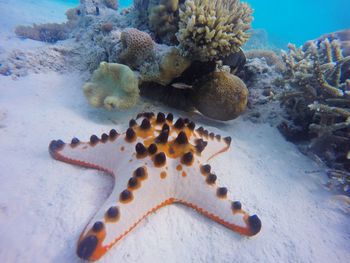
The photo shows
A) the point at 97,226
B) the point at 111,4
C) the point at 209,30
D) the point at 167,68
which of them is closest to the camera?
the point at 97,226

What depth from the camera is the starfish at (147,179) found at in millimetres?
2240

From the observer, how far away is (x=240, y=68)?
6.35 m

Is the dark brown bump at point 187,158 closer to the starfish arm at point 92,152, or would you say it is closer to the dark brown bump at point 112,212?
the starfish arm at point 92,152

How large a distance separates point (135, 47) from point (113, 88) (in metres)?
0.95

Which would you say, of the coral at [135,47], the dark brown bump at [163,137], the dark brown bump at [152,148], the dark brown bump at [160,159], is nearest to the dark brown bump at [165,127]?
the dark brown bump at [163,137]

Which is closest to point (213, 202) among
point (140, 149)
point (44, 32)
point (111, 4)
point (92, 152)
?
point (140, 149)

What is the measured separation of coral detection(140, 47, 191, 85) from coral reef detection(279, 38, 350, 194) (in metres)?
2.54

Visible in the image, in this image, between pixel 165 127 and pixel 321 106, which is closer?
pixel 165 127

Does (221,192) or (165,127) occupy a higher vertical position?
(165,127)

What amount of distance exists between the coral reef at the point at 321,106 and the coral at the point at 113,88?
3.37m

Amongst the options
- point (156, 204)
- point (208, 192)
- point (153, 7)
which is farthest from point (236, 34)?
point (156, 204)

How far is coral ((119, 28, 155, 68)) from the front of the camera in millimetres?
4852

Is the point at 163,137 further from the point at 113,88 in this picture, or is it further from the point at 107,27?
the point at 107,27

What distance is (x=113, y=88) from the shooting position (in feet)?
15.6
